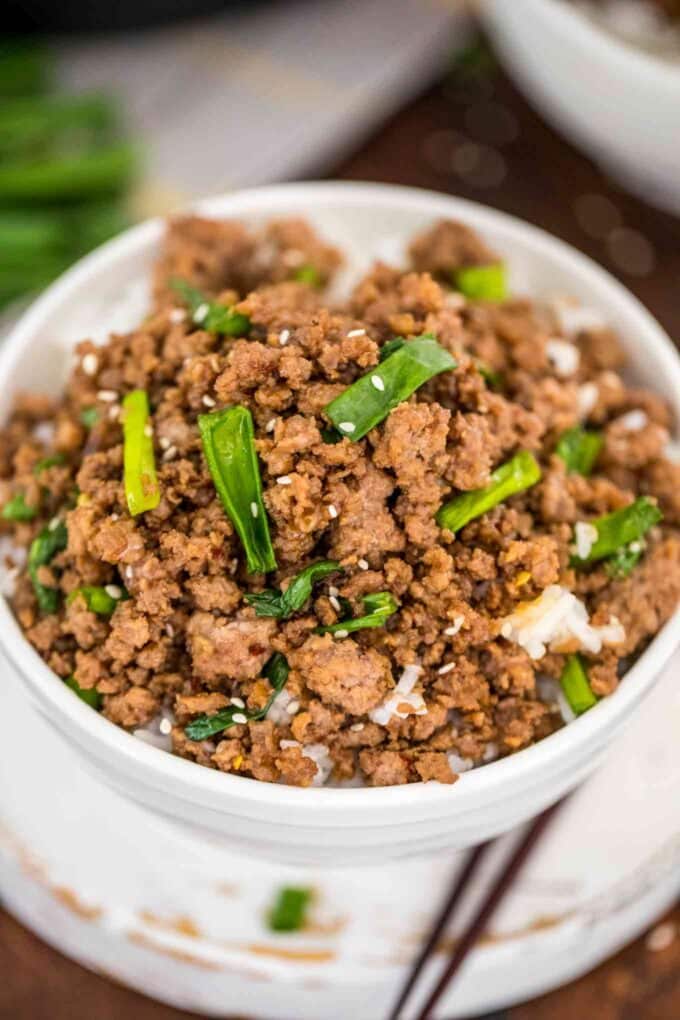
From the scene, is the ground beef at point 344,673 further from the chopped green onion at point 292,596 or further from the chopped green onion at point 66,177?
the chopped green onion at point 66,177

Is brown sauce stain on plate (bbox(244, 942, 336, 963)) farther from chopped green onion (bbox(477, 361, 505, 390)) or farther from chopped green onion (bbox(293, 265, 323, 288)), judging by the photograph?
chopped green onion (bbox(293, 265, 323, 288))

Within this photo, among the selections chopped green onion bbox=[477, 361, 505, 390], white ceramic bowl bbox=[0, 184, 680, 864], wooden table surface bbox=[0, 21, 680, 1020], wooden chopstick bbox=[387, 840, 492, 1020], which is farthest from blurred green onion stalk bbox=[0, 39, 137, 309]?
wooden chopstick bbox=[387, 840, 492, 1020]

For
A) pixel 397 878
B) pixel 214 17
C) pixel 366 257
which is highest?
pixel 366 257

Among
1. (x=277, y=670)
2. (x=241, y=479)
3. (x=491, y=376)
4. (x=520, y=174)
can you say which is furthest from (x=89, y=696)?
(x=520, y=174)

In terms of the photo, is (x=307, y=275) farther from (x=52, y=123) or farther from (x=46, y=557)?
(x=52, y=123)

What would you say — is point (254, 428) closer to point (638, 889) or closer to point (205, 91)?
point (638, 889)

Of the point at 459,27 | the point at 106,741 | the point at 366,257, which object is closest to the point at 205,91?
the point at 459,27
